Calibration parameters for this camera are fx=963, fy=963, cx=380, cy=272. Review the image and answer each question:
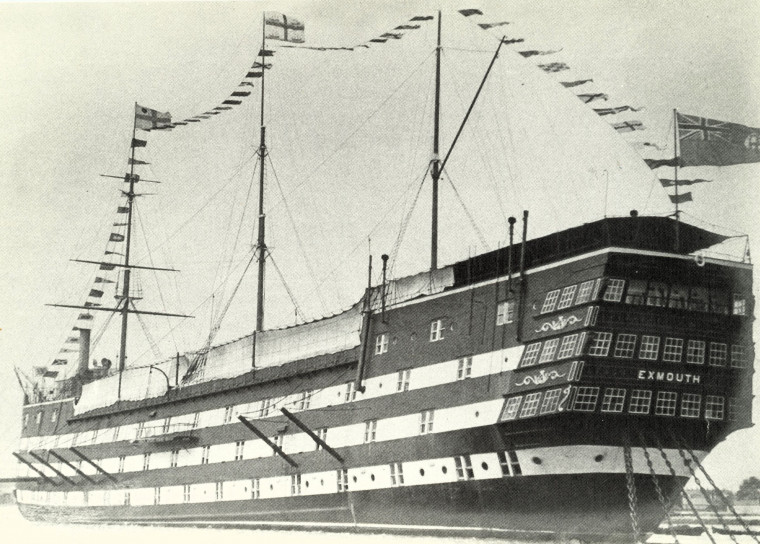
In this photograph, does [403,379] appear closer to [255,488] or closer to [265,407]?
[265,407]

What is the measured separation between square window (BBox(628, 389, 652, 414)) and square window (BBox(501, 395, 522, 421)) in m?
3.13

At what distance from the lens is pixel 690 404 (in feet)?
91.9

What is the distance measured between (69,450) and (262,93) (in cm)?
2271

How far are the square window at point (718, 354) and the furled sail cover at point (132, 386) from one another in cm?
2614

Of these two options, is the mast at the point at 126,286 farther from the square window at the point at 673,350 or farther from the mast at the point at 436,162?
the square window at the point at 673,350

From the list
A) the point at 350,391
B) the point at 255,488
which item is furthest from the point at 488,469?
the point at 255,488

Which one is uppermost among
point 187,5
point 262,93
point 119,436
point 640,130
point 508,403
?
point 262,93

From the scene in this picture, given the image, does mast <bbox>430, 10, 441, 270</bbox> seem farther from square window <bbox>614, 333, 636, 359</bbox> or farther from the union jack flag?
the union jack flag

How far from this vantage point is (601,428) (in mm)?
27172

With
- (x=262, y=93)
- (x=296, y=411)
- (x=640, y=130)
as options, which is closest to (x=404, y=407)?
(x=296, y=411)

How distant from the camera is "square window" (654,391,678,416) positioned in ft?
90.6

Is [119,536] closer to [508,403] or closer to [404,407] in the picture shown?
[404,407]

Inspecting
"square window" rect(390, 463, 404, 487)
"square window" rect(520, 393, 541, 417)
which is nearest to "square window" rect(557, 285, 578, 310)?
"square window" rect(520, 393, 541, 417)

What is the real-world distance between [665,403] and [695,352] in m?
1.78
